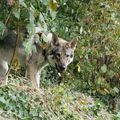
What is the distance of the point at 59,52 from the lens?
29.6 ft

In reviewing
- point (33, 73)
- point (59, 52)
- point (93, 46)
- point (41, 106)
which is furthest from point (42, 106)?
point (93, 46)

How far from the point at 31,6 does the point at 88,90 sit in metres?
5.13

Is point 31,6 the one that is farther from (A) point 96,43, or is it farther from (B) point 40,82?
(A) point 96,43

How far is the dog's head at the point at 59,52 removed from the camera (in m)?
8.94

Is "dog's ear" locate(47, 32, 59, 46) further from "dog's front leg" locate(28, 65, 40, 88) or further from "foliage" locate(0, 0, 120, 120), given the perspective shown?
"foliage" locate(0, 0, 120, 120)

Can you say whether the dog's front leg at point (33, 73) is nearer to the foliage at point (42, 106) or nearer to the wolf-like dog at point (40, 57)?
the wolf-like dog at point (40, 57)

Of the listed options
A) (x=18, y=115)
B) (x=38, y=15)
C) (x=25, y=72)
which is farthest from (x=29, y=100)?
(x=25, y=72)

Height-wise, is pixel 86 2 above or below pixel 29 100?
above

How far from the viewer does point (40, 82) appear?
959 centimetres

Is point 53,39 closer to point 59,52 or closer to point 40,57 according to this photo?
point 59,52

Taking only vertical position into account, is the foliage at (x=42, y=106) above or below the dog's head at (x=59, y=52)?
below

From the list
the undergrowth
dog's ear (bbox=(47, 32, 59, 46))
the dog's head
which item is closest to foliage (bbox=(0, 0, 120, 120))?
the dog's head

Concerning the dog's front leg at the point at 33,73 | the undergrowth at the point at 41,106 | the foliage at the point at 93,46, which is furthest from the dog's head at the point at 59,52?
the foliage at the point at 93,46

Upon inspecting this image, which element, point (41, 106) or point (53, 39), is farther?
point (53, 39)
